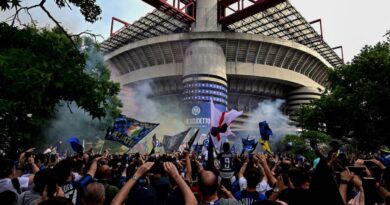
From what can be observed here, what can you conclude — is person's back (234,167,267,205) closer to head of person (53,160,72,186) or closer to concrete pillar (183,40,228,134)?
head of person (53,160,72,186)

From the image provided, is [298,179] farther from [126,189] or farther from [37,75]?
[37,75]

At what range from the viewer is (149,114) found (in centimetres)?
5653

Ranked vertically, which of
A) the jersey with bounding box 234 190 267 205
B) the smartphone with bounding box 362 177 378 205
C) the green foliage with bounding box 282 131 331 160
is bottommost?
the green foliage with bounding box 282 131 331 160

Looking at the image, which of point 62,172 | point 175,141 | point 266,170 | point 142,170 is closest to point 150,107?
point 175,141

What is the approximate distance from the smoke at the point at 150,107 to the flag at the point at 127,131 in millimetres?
38146

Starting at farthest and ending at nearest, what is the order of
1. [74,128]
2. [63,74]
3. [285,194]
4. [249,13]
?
[249,13]
[74,128]
[63,74]
[285,194]

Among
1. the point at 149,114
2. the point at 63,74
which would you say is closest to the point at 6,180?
the point at 63,74

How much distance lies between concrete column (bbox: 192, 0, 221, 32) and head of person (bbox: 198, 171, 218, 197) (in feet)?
163

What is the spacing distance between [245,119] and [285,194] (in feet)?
184

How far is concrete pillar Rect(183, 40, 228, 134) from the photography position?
4541 centimetres

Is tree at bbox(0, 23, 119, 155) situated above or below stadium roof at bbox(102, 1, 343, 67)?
below

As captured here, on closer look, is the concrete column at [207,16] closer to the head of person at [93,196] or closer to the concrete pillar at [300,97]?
the concrete pillar at [300,97]

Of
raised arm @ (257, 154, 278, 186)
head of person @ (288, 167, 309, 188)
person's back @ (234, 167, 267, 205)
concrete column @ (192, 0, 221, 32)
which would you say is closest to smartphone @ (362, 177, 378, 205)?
head of person @ (288, 167, 309, 188)

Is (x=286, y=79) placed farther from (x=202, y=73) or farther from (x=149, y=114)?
(x=149, y=114)
